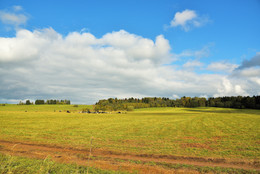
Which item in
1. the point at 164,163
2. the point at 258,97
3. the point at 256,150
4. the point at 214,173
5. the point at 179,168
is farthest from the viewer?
the point at 258,97

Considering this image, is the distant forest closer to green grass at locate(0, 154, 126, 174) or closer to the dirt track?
the dirt track

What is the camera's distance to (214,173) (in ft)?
33.6

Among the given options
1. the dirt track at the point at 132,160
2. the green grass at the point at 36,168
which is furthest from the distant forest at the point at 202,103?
the green grass at the point at 36,168

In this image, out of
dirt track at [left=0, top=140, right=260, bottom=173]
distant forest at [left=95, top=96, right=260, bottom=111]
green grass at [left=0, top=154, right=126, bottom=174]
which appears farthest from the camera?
distant forest at [left=95, top=96, right=260, bottom=111]

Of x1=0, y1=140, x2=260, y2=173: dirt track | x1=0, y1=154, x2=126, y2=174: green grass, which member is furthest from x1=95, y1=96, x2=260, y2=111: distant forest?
x1=0, y1=154, x2=126, y2=174: green grass

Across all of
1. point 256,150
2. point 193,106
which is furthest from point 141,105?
point 256,150

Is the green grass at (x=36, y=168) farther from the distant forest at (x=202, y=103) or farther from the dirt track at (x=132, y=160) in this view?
the distant forest at (x=202, y=103)

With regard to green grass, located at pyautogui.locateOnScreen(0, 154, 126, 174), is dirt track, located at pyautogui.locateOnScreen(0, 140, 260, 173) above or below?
below

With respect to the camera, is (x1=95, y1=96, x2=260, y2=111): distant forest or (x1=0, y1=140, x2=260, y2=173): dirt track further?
(x1=95, y1=96, x2=260, y2=111): distant forest

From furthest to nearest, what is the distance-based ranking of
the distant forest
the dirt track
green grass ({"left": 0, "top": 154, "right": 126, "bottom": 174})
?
the distant forest, the dirt track, green grass ({"left": 0, "top": 154, "right": 126, "bottom": 174})

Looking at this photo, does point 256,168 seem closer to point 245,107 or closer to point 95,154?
point 95,154

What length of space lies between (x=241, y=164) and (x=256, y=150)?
5051 millimetres

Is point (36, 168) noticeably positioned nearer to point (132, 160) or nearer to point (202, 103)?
point (132, 160)

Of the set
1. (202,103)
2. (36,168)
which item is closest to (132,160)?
(36,168)
